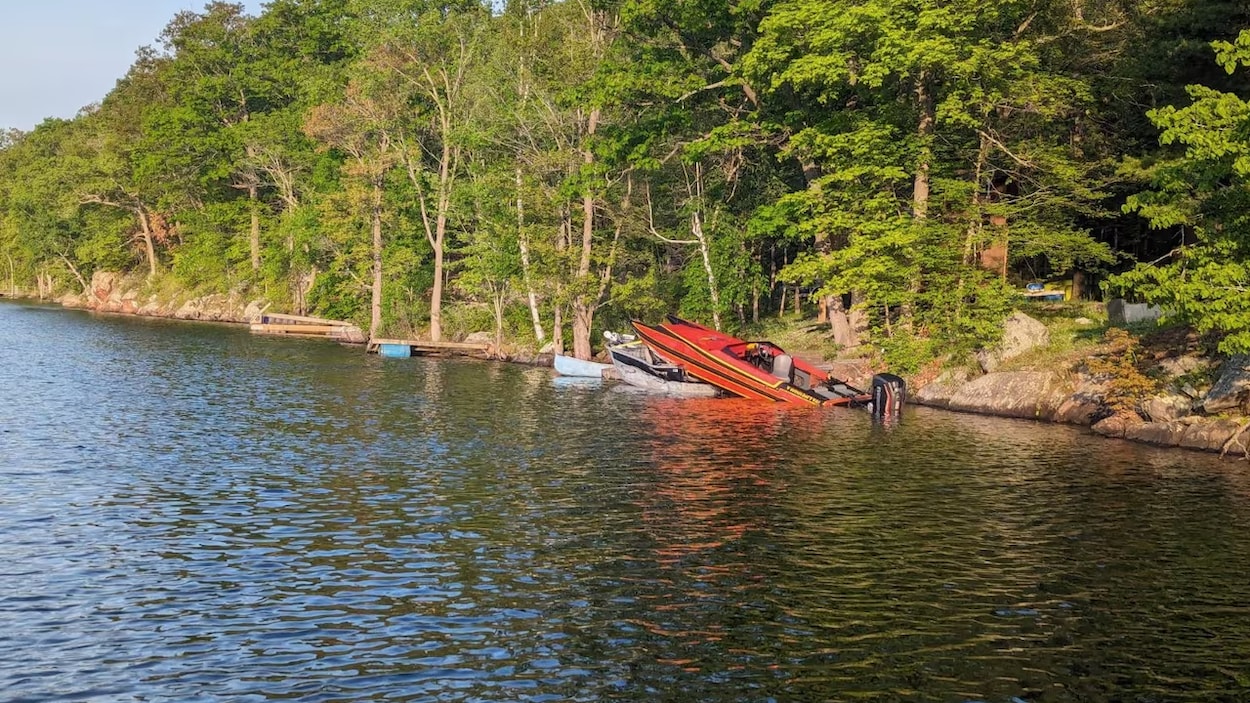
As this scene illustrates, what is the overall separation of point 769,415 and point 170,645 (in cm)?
2579

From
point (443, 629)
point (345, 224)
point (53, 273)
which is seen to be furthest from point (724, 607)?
point (53, 273)

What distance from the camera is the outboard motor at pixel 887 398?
35781 mm

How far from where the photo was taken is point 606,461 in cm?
2666

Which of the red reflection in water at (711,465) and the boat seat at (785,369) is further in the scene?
the boat seat at (785,369)

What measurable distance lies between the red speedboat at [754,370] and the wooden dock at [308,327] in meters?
33.0

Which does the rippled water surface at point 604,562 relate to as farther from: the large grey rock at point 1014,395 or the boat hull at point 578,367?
the boat hull at point 578,367

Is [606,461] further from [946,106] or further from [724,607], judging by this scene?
[946,106]

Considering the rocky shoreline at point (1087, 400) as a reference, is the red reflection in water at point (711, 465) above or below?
below

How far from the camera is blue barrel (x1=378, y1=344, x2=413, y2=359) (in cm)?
5913

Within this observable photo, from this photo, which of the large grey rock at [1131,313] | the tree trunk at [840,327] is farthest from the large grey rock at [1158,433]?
the tree trunk at [840,327]

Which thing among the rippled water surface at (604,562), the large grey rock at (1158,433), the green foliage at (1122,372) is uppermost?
the green foliage at (1122,372)

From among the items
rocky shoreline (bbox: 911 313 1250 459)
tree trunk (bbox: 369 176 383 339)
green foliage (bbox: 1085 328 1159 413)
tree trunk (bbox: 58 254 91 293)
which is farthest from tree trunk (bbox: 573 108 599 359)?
tree trunk (bbox: 58 254 91 293)

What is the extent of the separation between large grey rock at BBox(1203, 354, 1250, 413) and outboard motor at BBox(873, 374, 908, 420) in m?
9.56

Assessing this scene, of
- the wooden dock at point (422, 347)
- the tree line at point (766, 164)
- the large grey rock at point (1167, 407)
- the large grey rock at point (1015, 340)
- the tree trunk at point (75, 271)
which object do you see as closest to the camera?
the large grey rock at point (1167, 407)
